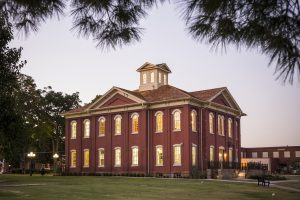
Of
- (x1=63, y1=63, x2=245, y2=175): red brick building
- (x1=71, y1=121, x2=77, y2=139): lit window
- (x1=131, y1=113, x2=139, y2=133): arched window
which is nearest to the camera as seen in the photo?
(x1=63, y1=63, x2=245, y2=175): red brick building

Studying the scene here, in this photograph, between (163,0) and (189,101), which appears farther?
(189,101)

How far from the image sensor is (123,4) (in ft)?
→ 23.1

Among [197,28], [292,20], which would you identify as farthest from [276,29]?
[197,28]

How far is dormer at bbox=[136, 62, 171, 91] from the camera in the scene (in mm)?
49875

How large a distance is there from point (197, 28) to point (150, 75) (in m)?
44.5

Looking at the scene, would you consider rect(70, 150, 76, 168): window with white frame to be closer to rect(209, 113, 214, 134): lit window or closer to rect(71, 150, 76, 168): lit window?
rect(71, 150, 76, 168): lit window

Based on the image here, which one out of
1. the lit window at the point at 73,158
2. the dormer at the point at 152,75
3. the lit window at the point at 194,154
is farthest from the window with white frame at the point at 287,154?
the lit window at the point at 73,158

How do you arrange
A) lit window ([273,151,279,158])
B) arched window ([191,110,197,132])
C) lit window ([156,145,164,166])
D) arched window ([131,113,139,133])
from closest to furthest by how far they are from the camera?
arched window ([191,110,197,132])
lit window ([156,145,164,166])
arched window ([131,113,139,133])
lit window ([273,151,279,158])


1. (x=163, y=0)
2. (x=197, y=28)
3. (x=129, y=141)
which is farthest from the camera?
(x=129, y=141)

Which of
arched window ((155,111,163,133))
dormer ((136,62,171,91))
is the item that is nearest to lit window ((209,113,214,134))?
arched window ((155,111,163,133))

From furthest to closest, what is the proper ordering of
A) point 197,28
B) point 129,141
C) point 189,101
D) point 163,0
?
point 129,141
point 189,101
point 163,0
point 197,28

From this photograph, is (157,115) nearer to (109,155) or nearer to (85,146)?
(109,155)

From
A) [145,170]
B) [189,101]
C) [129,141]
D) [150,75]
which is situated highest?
[150,75]

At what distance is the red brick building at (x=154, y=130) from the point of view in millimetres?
43812
